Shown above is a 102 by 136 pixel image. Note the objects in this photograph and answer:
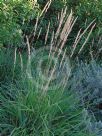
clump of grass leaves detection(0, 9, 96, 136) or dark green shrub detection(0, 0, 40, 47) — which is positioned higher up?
dark green shrub detection(0, 0, 40, 47)

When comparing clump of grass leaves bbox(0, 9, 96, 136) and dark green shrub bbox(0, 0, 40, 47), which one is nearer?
clump of grass leaves bbox(0, 9, 96, 136)

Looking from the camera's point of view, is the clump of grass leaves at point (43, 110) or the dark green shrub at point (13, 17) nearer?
the clump of grass leaves at point (43, 110)

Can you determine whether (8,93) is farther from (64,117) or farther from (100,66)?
(100,66)

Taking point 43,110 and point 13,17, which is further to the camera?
point 13,17

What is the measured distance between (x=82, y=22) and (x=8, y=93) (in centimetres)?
240

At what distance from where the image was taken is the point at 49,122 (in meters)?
4.18

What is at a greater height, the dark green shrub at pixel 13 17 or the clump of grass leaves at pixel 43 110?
the dark green shrub at pixel 13 17

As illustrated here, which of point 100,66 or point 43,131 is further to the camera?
point 100,66

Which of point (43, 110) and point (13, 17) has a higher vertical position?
point (13, 17)

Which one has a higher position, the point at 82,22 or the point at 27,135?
the point at 82,22

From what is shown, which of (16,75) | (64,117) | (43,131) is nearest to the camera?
(43,131)

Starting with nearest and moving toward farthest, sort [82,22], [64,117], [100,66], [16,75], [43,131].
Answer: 1. [43,131]
2. [64,117]
3. [16,75]
4. [100,66]
5. [82,22]

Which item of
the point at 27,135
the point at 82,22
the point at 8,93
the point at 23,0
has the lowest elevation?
the point at 27,135

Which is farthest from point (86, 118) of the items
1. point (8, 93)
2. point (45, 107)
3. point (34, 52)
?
point (34, 52)
